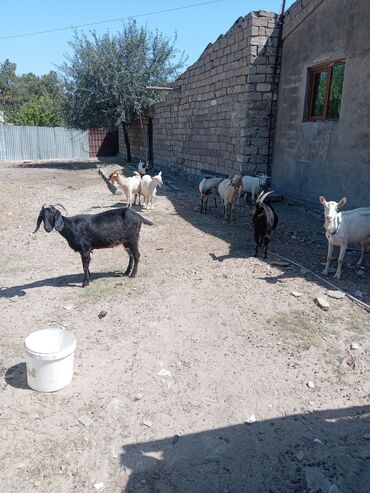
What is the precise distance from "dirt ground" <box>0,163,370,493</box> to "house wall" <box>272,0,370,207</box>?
2874 millimetres

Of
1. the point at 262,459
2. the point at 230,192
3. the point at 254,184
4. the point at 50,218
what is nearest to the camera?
the point at 262,459

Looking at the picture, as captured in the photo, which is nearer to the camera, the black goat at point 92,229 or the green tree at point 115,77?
the black goat at point 92,229

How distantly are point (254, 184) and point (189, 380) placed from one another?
26.5 feet

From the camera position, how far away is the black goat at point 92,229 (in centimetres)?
512

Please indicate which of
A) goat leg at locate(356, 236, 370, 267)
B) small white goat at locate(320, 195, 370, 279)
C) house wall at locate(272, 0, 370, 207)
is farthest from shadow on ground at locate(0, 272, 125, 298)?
house wall at locate(272, 0, 370, 207)

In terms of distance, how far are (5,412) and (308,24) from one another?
1072cm

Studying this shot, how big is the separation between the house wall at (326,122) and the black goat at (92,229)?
5218 mm

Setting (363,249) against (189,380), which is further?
(363,249)

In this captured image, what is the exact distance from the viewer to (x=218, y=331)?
4.49 m

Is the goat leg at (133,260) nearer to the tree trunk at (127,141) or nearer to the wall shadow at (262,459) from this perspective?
the wall shadow at (262,459)

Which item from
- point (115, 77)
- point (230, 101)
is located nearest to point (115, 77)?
point (115, 77)

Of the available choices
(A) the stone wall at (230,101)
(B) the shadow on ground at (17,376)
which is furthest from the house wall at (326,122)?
(B) the shadow on ground at (17,376)

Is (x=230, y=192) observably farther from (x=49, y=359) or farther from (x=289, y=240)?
(x=49, y=359)

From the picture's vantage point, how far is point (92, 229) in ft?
17.7
